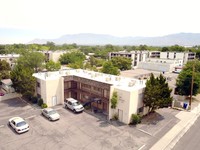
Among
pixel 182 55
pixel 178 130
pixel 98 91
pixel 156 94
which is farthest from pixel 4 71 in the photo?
pixel 182 55

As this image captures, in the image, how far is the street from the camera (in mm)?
18788

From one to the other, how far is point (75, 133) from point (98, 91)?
8.53 meters

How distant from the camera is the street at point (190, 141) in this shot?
18788 millimetres

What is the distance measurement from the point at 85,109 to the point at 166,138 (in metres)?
13.9

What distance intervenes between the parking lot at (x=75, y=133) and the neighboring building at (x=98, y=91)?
8.21 feet

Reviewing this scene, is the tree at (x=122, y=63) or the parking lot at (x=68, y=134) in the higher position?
the tree at (x=122, y=63)

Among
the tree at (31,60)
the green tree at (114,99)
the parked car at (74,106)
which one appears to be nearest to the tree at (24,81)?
the parked car at (74,106)

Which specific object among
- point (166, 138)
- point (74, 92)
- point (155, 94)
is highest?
point (155, 94)

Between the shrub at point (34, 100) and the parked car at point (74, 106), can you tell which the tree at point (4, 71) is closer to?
the shrub at point (34, 100)

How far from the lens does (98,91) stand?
2755 cm

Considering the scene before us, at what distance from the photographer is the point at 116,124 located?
77.9ft

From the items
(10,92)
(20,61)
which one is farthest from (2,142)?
(20,61)

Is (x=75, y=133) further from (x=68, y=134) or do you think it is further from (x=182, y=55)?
(x=182, y=55)

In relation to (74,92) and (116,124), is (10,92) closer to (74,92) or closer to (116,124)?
(74,92)
